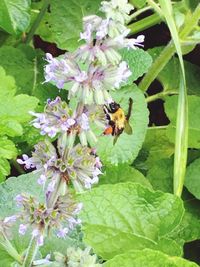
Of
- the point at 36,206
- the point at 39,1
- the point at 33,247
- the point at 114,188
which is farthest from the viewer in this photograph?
the point at 39,1

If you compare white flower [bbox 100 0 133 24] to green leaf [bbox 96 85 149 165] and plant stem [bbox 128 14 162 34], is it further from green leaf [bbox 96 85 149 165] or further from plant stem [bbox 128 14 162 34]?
plant stem [bbox 128 14 162 34]

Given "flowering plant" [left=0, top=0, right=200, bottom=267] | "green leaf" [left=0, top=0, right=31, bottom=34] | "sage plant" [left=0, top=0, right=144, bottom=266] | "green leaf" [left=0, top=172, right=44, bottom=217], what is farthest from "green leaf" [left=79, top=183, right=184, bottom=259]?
"green leaf" [left=0, top=0, right=31, bottom=34]

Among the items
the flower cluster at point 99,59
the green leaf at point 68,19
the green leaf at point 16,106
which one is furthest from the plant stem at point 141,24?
the flower cluster at point 99,59

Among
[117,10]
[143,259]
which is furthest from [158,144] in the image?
[117,10]

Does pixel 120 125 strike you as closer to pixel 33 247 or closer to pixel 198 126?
pixel 33 247

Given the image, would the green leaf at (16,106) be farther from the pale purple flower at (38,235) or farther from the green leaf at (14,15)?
the pale purple flower at (38,235)

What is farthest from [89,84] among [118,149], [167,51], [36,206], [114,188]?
[167,51]

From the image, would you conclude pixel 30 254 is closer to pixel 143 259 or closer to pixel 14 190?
pixel 143 259
